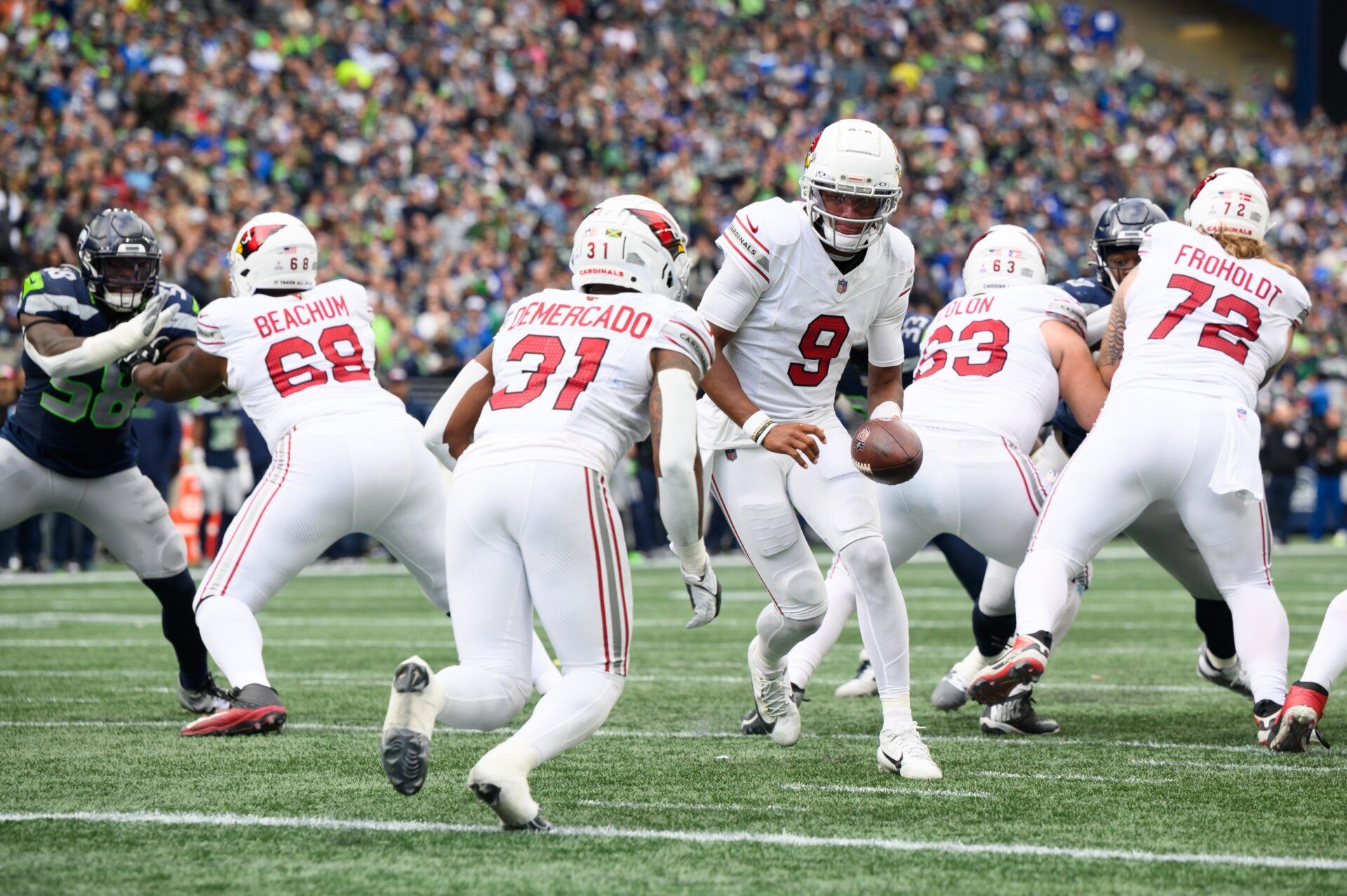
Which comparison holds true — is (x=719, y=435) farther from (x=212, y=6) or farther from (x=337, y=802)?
(x=212, y=6)

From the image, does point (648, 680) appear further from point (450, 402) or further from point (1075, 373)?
point (450, 402)

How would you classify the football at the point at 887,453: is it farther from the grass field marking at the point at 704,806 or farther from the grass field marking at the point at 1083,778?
the grass field marking at the point at 704,806

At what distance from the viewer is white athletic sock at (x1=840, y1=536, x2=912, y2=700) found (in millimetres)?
4914

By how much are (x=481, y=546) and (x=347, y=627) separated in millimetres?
5985

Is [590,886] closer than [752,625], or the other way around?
[590,886]

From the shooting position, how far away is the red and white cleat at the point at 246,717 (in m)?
5.43

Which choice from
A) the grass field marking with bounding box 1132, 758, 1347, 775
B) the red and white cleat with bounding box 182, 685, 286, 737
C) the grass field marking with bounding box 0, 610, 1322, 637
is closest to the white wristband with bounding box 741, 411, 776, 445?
the grass field marking with bounding box 1132, 758, 1347, 775

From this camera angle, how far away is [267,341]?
5660 mm

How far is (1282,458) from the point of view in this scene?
1875cm

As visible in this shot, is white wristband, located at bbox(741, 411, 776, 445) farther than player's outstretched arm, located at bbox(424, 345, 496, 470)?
Yes

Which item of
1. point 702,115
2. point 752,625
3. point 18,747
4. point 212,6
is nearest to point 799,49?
point 702,115

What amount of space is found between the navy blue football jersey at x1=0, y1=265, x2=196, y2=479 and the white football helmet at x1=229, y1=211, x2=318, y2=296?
38cm

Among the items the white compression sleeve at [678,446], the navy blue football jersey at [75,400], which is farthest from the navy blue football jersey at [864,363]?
the navy blue football jersey at [75,400]

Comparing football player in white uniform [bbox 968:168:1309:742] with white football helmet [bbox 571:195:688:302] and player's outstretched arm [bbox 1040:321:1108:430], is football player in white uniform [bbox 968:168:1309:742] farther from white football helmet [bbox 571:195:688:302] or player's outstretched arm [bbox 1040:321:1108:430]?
white football helmet [bbox 571:195:688:302]
